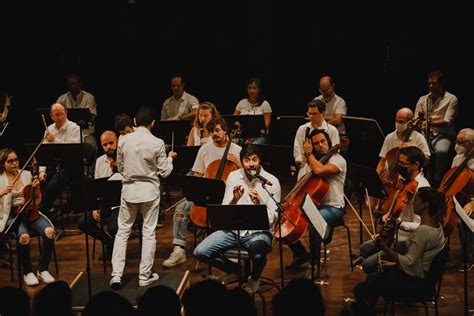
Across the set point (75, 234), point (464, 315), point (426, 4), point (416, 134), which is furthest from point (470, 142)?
point (75, 234)

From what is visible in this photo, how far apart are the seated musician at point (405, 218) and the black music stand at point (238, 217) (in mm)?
997

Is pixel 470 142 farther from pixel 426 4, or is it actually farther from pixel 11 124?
pixel 11 124

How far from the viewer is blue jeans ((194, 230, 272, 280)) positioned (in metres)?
6.80

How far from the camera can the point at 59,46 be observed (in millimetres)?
12125

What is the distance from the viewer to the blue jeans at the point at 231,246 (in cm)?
680

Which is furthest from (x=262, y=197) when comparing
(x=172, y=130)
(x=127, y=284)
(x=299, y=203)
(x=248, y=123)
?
(x=172, y=130)

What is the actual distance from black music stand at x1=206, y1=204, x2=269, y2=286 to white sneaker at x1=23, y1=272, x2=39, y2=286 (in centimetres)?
219

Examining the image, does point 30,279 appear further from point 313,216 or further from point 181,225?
point 313,216

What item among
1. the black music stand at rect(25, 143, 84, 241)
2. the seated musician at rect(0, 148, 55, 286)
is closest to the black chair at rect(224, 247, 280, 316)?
the seated musician at rect(0, 148, 55, 286)

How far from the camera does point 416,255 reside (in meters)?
5.78

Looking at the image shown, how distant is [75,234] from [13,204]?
5.37ft

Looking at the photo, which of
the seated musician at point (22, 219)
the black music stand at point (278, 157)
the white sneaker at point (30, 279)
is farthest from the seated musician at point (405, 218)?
the white sneaker at point (30, 279)

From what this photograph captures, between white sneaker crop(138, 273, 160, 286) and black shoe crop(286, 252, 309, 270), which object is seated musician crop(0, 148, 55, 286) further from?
black shoe crop(286, 252, 309, 270)

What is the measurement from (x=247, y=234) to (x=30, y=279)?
2.28 metres
